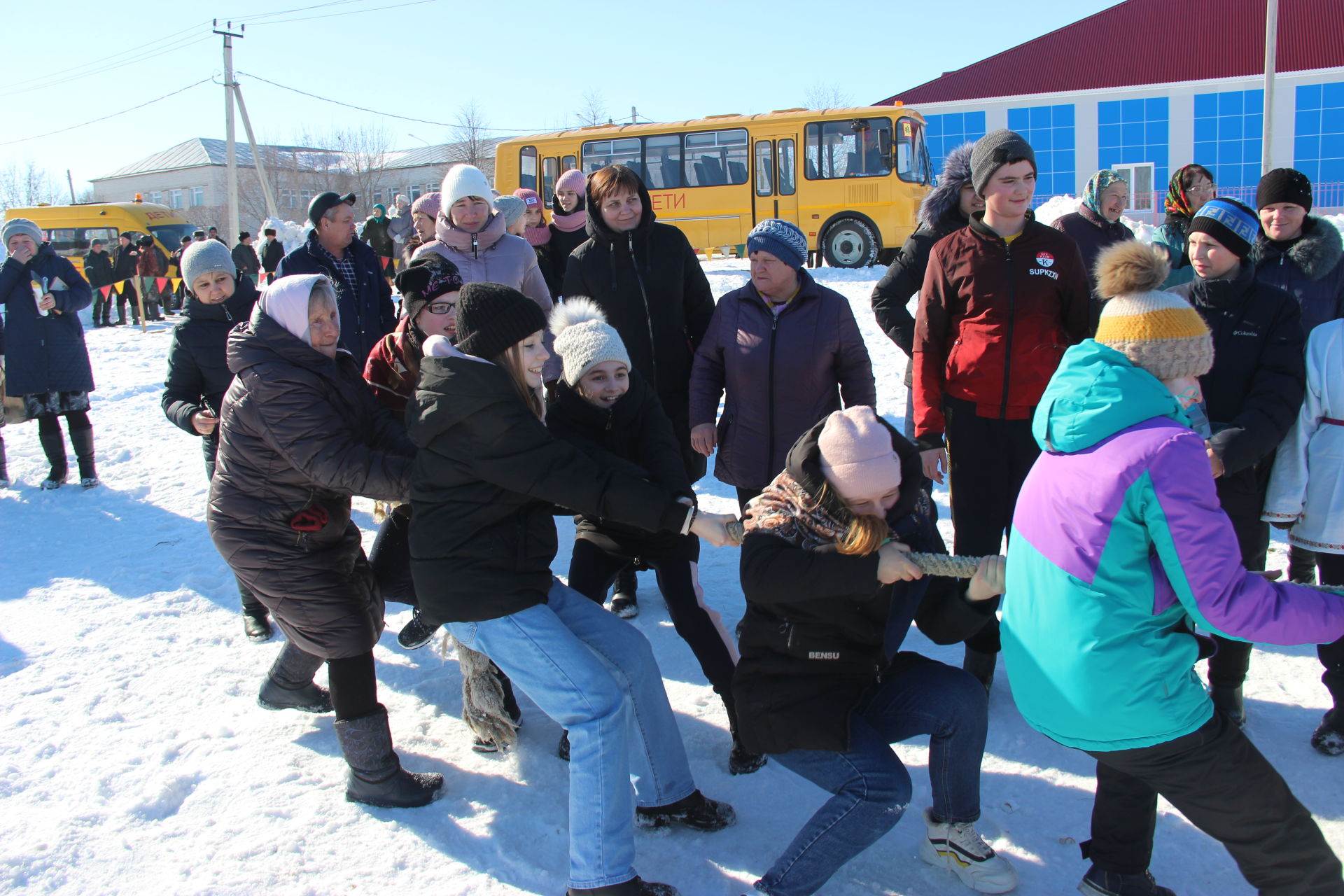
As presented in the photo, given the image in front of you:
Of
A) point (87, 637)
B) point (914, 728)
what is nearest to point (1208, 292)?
point (914, 728)

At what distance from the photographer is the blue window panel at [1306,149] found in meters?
25.3

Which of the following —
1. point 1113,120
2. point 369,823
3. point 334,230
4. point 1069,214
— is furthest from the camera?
point 1113,120

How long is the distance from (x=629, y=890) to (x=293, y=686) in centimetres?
175

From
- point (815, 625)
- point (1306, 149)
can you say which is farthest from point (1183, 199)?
point (1306, 149)

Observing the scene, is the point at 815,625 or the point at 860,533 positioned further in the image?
the point at 815,625

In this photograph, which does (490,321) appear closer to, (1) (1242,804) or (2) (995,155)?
(2) (995,155)

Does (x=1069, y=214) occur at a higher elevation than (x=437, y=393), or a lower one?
higher

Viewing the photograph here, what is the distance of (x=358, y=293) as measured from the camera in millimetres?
4762

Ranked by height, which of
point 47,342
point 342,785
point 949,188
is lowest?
point 342,785

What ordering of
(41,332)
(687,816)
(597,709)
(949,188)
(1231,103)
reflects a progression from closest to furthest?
1. (597,709)
2. (687,816)
3. (949,188)
4. (41,332)
5. (1231,103)

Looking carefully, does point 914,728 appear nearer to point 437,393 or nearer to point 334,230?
point 437,393

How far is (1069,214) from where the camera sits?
494 cm

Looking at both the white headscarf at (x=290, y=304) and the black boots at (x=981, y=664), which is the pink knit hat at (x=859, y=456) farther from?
the white headscarf at (x=290, y=304)

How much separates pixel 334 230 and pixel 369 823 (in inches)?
117
